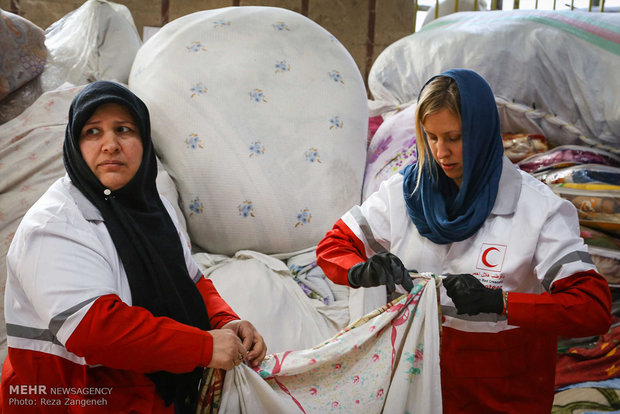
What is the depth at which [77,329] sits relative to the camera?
3.09 feet

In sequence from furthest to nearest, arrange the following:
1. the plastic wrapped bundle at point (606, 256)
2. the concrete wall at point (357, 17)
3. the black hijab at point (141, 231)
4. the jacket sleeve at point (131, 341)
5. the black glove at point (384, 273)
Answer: the concrete wall at point (357, 17), the plastic wrapped bundle at point (606, 256), the black glove at point (384, 273), the black hijab at point (141, 231), the jacket sleeve at point (131, 341)

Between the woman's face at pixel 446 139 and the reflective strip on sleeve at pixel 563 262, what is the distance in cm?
28

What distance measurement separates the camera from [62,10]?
3387 millimetres

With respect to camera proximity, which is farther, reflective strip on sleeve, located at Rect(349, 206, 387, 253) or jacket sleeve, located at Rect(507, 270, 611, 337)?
reflective strip on sleeve, located at Rect(349, 206, 387, 253)

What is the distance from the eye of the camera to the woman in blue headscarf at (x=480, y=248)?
121 cm

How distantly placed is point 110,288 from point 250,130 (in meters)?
1.15

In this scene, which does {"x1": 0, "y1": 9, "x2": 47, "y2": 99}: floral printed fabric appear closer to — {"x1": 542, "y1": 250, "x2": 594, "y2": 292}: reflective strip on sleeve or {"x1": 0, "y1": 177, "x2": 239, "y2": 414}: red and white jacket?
{"x1": 0, "y1": 177, "x2": 239, "y2": 414}: red and white jacket

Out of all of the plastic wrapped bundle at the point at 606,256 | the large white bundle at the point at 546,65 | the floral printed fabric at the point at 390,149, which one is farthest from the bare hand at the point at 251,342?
the large white bundle at the point at 546,65

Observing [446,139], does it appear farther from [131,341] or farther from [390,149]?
[390,149]

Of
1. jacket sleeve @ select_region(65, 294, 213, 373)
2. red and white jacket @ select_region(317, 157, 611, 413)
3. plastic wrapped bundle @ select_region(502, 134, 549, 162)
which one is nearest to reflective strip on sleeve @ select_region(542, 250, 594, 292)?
red and white jacket @ select_region(317, 157, 611, 413)

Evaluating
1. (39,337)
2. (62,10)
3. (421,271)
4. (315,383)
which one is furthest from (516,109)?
(62,10)

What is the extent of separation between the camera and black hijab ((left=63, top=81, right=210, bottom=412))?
1.09 m

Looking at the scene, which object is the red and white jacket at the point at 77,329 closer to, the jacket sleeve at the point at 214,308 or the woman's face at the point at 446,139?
the jacket sleeve at the point at 214,308

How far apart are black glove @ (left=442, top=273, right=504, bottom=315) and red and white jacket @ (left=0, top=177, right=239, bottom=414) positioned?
1.60ft
